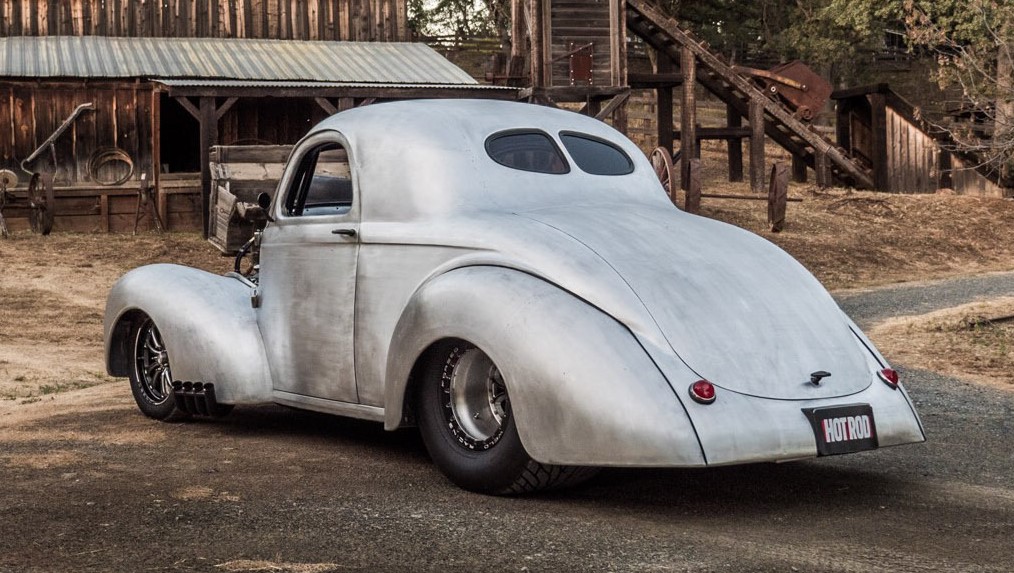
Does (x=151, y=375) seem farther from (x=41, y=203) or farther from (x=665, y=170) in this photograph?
(x=41, y=203)

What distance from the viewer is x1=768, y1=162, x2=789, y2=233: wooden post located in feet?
73.0

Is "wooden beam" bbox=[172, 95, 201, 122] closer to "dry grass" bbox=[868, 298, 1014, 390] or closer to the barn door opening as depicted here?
the barn door opening

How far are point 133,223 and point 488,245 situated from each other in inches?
800

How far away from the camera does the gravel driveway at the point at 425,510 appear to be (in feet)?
15.1

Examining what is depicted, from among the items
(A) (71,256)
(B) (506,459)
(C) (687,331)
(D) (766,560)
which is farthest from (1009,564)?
(A) (71,256)

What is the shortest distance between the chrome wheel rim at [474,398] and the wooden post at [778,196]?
17.1 meters

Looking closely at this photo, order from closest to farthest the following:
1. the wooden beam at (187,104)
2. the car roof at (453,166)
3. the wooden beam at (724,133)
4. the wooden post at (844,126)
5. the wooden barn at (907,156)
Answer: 1. the car roof at (453,166)
2. the wooden beam at (187,104)
3. the wooden barn at (907,156)
4. the wooden beam at (724,133)
5. the wooden post at (844,126)

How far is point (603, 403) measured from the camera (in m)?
5.22

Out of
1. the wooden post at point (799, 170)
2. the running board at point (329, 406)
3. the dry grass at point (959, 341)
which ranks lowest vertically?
the dry grass at point (959, 341)

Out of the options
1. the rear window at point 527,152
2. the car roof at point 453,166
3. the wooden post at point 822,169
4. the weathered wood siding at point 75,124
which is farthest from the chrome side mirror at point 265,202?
the wooden post at point 822,169

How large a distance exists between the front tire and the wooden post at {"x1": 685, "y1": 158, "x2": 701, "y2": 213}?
13.8 metres

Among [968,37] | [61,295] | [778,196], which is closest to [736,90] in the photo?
[968,37]

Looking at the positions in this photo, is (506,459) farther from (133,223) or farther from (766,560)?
(133,223)

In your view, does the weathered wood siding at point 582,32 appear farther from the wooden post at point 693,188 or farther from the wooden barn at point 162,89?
the wooden post at point 693,188
